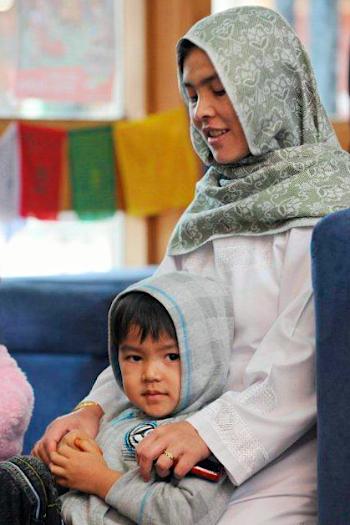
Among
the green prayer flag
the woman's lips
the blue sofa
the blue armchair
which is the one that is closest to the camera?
the blue armchair

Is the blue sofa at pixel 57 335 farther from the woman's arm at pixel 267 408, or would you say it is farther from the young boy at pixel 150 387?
the woman's arm at pixel 267 408

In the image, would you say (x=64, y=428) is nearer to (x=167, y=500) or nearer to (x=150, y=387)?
(x=150, y=387)

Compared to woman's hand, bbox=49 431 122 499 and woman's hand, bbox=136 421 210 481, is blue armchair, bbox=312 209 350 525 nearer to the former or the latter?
woman's hand, bbox=136 421 210 481

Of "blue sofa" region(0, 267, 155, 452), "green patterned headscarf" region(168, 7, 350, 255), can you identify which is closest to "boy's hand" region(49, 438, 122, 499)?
"green patterned headscarf" region(168, 7, 350, 255)

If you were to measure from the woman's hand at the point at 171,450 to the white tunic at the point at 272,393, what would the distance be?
2cm

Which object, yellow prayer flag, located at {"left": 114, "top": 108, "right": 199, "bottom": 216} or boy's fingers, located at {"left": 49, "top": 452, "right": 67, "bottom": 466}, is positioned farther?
yellow prayer flag, located at {"left": 114, "top": 108, "right": 199, "bottom": 216}

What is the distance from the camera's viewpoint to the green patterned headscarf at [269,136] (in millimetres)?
1727

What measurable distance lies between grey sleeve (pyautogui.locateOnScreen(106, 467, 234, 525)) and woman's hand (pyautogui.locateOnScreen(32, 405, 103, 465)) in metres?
0.18

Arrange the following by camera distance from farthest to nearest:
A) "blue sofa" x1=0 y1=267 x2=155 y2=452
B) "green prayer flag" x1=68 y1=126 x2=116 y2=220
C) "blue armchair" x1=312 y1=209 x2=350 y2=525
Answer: "green prayer flag" x1=68 y1=126 x2=116 y2=220 → "blue sofa" x1=0 y1=267 x2=155 y2=452 → "blue armchair" x1=312 y1=209 x2=350 y2=525

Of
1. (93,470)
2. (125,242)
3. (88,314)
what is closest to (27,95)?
(125,242)

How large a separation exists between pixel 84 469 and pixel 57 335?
1.06 metres

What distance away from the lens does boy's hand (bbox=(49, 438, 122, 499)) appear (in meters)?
1.60

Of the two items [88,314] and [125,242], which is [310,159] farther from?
[125,242]

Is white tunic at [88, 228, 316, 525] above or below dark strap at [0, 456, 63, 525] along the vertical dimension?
above
